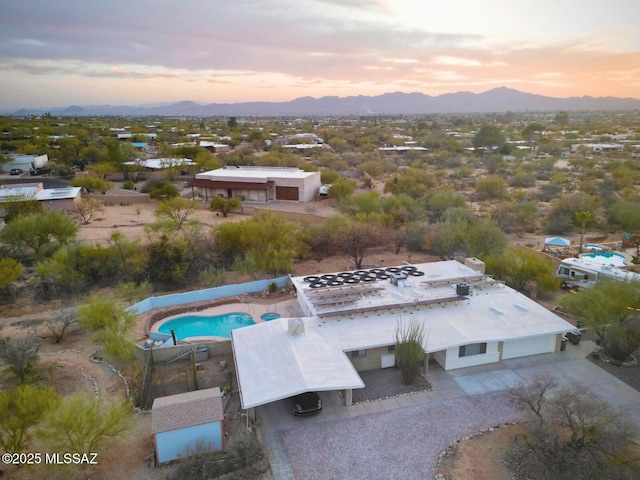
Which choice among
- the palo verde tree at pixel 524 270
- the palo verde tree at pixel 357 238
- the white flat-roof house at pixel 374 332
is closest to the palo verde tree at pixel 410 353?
the white flat-roof house at pixel 374 332

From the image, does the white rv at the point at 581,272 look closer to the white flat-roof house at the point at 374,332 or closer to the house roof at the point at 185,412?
the white flat-roof house at the point at 374,332

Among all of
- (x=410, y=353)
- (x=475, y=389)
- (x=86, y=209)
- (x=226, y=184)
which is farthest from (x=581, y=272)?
(x=86, y=209)

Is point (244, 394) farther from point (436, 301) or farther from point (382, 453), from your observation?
point (436, 301)

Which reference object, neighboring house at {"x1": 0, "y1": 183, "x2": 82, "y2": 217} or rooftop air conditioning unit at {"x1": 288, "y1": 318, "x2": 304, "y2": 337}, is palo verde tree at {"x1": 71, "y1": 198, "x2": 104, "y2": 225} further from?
rooftop air conditioning unit at {"x1": 288, "y1": 318, "x2": 304, "y2": 337}

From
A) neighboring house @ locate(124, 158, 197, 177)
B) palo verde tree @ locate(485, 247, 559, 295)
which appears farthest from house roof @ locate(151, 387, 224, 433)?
neighboring house @ locate(124, 158, 197, 177)

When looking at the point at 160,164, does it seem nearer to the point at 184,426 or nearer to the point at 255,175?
the point at 255,175

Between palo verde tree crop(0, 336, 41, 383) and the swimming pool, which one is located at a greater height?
the swimming pool
